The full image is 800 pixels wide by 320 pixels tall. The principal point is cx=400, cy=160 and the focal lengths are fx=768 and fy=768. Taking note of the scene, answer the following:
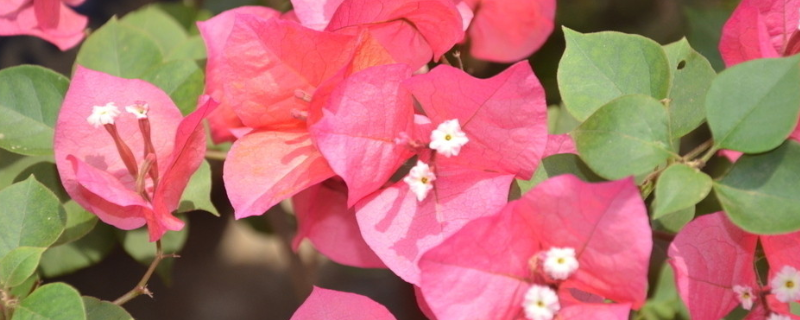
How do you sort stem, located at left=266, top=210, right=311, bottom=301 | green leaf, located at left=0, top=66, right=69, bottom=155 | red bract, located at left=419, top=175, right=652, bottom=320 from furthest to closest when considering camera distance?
stem, located at left=266, top=210, right=311, bottom=301
green leaf, located at left=0, top=66, right=69, bottom=155
red bract, located at left=419, top=175, right=652, bottom=320

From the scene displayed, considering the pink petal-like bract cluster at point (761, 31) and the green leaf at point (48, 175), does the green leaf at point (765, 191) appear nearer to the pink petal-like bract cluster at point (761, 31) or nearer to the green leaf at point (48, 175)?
the pink petal-like bract cluster at point (761, 31)

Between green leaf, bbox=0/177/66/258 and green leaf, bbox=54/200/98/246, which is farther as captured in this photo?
green leaf, bbox=54/200/98/246

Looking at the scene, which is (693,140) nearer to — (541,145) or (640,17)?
(640,17)

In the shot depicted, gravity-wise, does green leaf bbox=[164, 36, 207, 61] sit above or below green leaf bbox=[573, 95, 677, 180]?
below

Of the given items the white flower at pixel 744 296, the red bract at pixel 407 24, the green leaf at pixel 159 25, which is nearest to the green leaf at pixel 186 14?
the green leaf at pixel 159 25

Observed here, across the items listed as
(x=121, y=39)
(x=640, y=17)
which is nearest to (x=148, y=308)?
(x=121, y=39)

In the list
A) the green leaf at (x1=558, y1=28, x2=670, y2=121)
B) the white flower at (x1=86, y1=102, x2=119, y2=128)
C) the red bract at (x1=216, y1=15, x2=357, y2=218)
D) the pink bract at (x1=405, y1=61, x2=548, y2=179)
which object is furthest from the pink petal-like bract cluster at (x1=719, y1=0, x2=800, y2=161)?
the white flower at (x1=86, y1=102, x2=119, y2=128)

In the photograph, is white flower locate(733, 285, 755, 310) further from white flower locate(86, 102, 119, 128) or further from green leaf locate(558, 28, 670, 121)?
white flower locate(86, 102, 119, 128)

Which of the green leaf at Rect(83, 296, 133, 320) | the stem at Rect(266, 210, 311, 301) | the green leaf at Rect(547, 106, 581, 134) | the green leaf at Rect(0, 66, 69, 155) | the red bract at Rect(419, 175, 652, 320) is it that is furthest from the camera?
the stem at Rect(266, 210, 311, 301)
